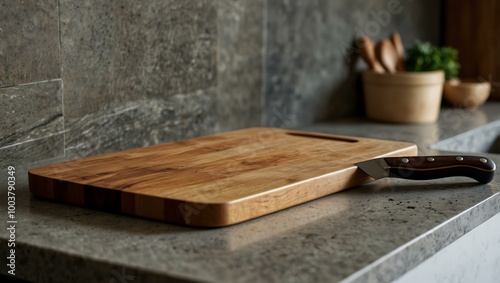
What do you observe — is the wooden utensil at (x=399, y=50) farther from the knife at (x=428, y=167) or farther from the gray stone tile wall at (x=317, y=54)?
the knife at (x=428, y=167)

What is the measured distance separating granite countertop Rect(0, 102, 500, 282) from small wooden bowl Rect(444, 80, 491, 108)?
1.12 metres

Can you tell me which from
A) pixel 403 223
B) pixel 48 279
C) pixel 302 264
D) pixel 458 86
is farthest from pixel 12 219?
pixel 458 86

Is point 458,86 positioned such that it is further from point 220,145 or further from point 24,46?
point 24,46

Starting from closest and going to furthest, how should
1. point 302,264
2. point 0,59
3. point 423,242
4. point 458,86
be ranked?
point 302,264, point 423,242, point 0,59, point 458,86

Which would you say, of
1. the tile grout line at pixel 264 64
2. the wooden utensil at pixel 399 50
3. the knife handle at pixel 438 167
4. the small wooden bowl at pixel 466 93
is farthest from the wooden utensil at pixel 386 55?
the knife handle at pixel 438 167

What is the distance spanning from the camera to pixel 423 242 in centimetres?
89

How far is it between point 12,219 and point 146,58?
524mm

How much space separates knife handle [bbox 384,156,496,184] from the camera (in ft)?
3.66

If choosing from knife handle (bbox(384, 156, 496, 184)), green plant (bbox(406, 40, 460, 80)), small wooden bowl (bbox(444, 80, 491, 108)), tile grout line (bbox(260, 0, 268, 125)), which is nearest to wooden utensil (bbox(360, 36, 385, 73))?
green plant (bbox(406, 40, 460, 80))

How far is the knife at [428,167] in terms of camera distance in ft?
3.66

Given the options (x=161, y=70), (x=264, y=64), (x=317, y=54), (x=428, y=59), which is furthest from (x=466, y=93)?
(x=161, y=70)

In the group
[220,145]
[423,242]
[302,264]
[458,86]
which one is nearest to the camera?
[302,264]

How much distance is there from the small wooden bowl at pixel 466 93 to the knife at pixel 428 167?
3.57 ft

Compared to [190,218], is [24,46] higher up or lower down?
higher up
